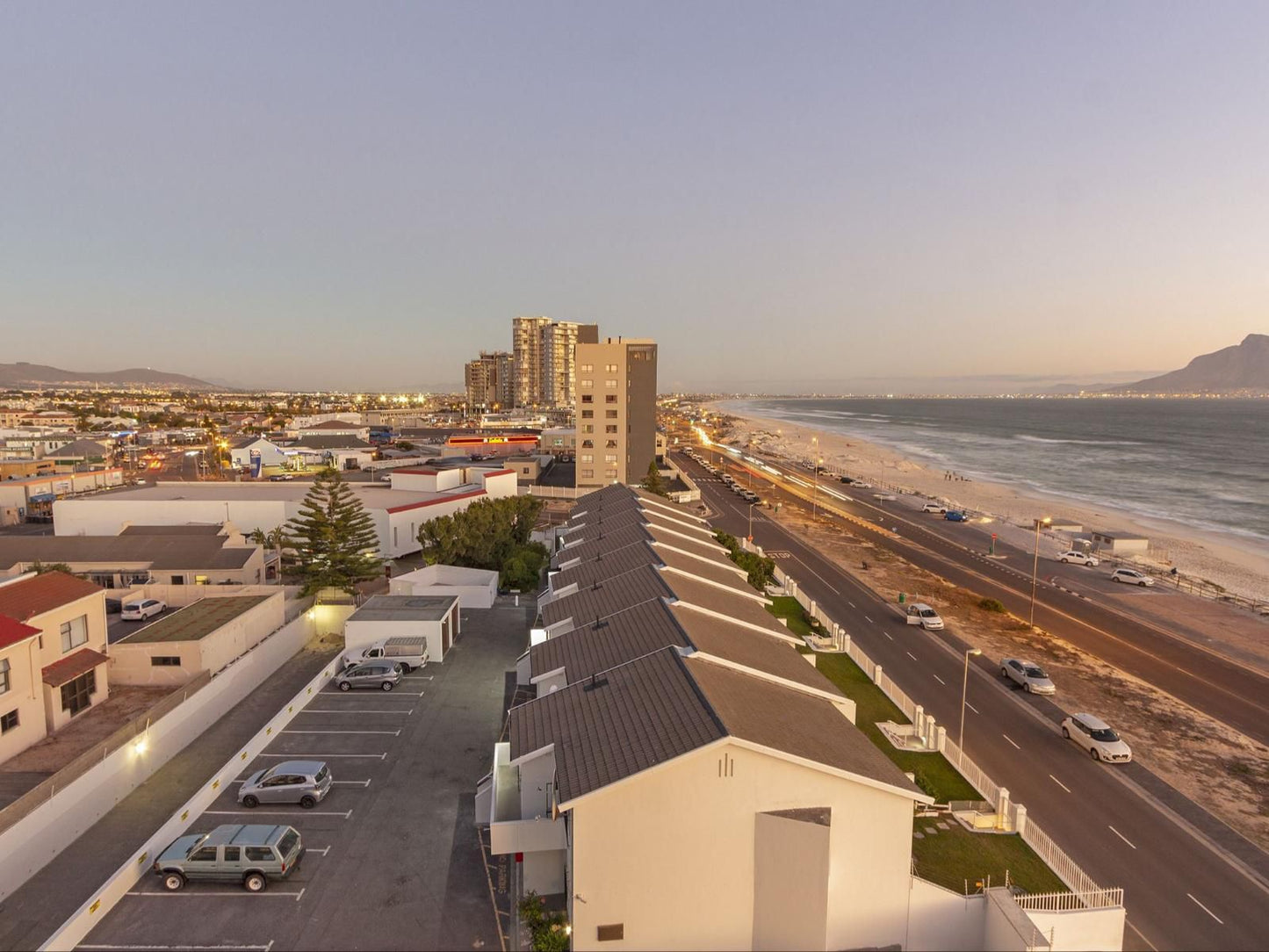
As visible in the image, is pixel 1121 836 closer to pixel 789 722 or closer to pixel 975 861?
pixel 975 861

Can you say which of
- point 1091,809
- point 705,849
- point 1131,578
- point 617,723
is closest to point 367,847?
point 617,723

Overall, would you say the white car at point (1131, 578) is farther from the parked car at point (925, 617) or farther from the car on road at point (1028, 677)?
the car on road at point (1028, 677)

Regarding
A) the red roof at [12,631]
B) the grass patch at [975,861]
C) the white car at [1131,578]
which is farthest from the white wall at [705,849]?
the white car at [1131,578]

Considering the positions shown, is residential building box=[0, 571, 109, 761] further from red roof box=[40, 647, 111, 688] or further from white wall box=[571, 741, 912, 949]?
white wall box=[571, 741, 912, 949]

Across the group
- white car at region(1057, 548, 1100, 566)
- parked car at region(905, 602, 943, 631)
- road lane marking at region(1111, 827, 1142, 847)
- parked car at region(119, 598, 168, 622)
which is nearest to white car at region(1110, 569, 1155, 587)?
white car at region(1057, 548, 1100, 566)

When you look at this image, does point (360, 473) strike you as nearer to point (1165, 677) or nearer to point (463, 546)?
point (463, 546)

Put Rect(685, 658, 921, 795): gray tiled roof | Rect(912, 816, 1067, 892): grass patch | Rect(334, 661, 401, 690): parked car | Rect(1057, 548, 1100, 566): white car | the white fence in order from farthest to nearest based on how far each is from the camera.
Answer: Rect(1057, 548, 1100, 566): white car, Rect(334, 661, 401, 690): parked car, Rect(912, 816, 1067, 892): grass patch, the white fence, Rect(685, 658, 921, 795): gray tiled roof
